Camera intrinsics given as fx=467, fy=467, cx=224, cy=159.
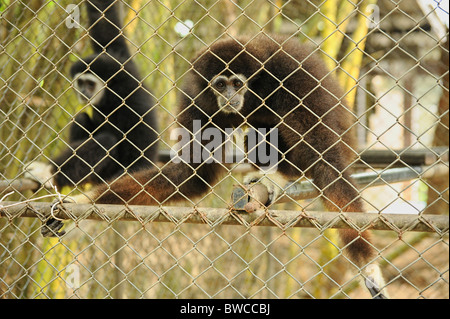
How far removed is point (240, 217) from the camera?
2504 millimetres

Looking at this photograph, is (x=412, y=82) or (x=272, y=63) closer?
(x=272, y=63)

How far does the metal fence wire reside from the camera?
259cm

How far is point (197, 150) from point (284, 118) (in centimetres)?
80

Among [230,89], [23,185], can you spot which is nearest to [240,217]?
[230,89]

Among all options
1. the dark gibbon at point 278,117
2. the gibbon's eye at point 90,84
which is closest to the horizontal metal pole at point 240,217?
the dark gibbon at point 278,117

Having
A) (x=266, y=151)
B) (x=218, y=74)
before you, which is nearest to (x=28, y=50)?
(x=218, y=74)

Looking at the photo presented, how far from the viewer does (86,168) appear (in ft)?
17.1

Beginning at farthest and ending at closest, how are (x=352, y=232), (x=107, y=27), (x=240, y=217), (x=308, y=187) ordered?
1. (x=107, y=27)
2. (x=308, y=187)
3. (x=352, y=232)
4. (x=240, y=217)

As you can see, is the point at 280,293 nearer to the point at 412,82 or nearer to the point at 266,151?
the point at 266,151

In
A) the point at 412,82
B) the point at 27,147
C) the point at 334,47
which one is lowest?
the point at 412,82

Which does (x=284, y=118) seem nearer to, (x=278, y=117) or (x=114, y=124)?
(x=278, y=117)

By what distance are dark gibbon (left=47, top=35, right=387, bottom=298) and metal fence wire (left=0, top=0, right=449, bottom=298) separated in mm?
15

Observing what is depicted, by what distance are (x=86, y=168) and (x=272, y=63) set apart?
8.62ft

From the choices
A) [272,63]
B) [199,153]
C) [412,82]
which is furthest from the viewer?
[412,82]
